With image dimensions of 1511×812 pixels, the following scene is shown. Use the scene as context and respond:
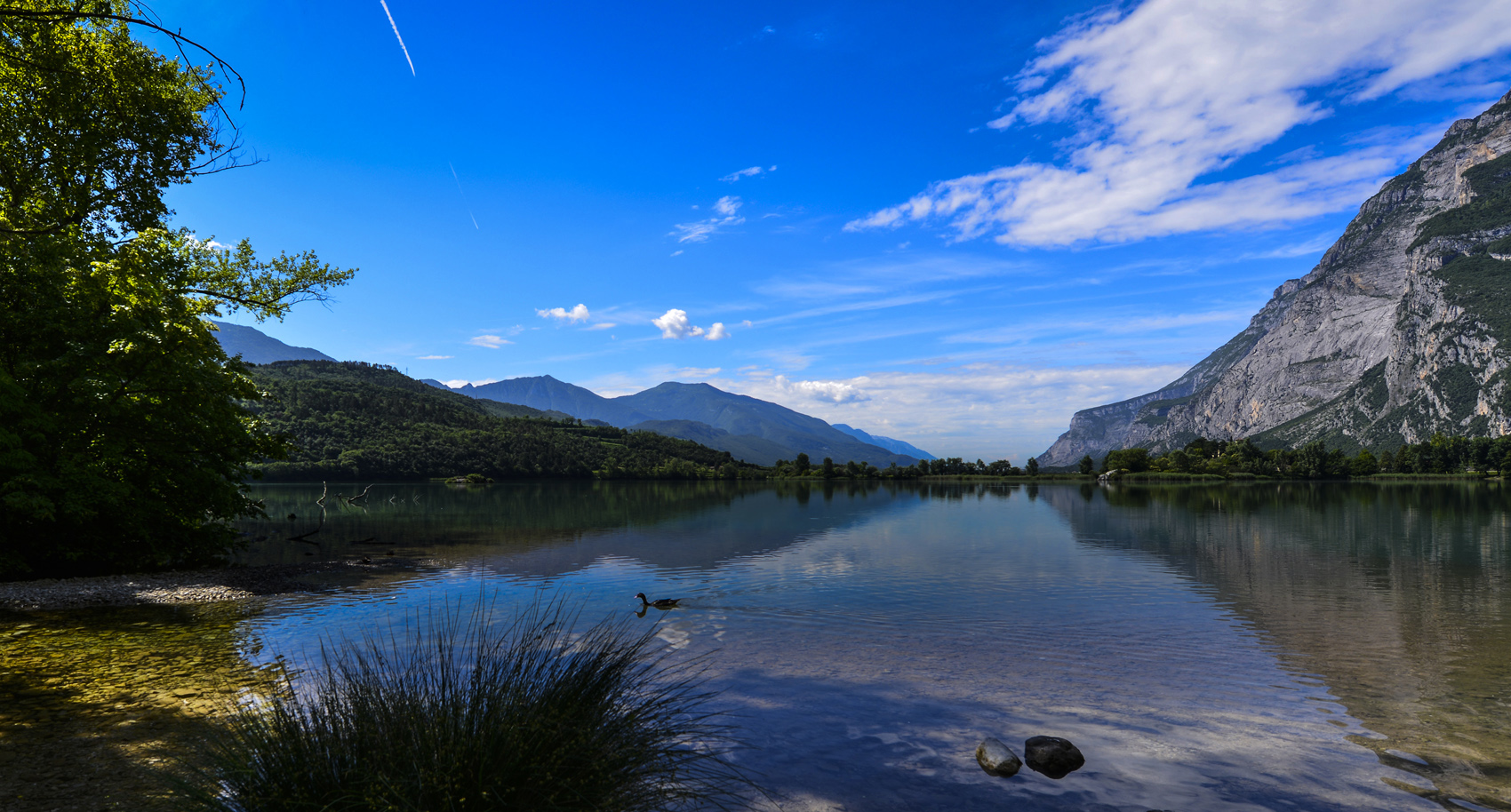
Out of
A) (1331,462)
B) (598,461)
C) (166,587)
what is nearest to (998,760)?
(166,587)

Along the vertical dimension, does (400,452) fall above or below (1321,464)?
below

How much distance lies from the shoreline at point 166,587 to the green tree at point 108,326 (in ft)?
3.55

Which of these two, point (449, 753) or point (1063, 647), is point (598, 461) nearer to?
point (1063, 647)

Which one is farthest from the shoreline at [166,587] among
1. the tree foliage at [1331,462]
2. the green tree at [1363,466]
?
the green tree at [1363,466]

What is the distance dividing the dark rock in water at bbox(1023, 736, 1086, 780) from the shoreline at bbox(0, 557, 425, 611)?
75.7 feet

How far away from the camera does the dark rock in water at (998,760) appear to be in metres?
9.72

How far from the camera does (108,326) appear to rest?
67.6ft

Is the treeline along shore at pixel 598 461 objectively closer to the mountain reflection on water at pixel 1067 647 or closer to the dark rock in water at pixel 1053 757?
the mountain reflection on water at pixel 1067 647

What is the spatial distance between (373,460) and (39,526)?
15360 centimetres

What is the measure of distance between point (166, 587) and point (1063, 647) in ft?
89.6

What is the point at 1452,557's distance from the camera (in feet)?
108

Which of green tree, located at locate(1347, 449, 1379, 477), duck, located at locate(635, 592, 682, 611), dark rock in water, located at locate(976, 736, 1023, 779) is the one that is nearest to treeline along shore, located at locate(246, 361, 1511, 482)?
green tree, located at locate(1347, 449, 1379, 477)

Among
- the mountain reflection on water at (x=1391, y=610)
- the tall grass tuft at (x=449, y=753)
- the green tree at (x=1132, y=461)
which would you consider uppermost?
the green tree at (x=1132, y=461)

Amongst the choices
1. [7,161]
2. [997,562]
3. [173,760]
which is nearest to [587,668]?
[173,760]
